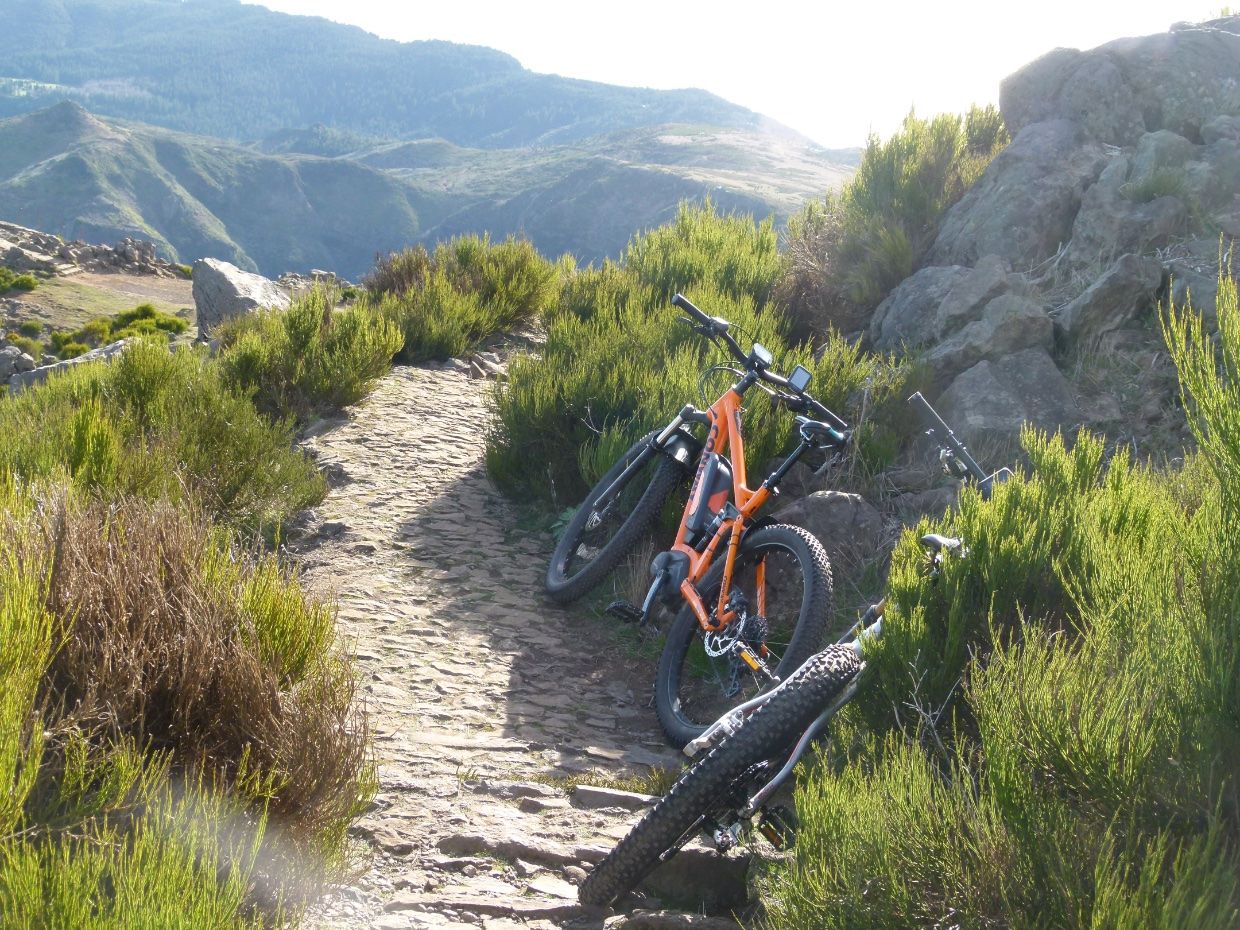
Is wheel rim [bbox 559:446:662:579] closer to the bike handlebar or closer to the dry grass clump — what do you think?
the bike handlebar

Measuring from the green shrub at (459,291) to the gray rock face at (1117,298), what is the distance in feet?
20.3

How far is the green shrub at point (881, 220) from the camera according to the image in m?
8.88

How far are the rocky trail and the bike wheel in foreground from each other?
→ 0.12m

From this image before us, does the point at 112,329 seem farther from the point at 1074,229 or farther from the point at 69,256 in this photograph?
the point at 1074,229

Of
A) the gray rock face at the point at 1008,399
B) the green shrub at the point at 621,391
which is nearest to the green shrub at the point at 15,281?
the green shrub at the point at 621,391

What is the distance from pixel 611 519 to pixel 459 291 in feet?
21.4

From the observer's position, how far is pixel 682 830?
281 centimetres

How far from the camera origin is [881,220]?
361 inches

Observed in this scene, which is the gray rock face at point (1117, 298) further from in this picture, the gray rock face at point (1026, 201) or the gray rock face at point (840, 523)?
the gray rock face at point (840, 523)

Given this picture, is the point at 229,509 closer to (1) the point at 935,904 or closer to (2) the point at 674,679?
(2) the point at 674,679

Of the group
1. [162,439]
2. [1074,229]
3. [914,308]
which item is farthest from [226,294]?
[1074,229]

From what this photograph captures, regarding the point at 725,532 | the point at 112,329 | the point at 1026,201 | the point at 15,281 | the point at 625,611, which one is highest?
the point at 1026,201

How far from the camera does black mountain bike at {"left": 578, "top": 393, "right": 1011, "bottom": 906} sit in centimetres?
281

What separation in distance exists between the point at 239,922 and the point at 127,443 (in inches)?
179
